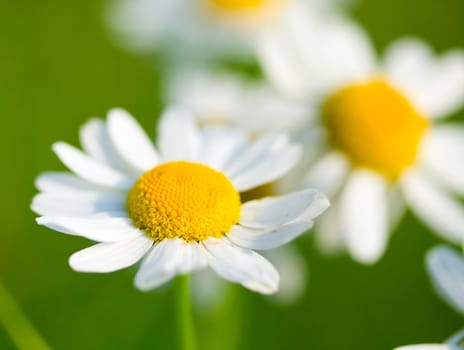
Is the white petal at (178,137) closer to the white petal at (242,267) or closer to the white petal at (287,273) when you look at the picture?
the white petal at (242,267)

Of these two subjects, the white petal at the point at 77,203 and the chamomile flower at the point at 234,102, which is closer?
the white petal at the point at 77,203

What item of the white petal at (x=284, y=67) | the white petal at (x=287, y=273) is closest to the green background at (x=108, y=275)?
the white petal at (x=287, y=273)

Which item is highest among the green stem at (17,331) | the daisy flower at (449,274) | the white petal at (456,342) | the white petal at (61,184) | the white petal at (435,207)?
the white petal at (61,184)

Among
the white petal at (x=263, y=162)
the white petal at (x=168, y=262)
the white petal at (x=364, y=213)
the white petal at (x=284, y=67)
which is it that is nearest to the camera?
the white petal at (x=168, y=262)

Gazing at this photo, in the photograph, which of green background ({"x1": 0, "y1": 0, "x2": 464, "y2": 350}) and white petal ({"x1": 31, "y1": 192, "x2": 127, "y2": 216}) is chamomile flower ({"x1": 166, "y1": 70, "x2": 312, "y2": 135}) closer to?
Result: green background ({"x1": 0, "y1": 0, "x2": 464, "y2": 350})

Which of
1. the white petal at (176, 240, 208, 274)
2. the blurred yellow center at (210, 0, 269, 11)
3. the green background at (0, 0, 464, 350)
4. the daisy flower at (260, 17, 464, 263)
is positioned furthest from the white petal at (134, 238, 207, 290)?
the blurred yellow center at (210, 0, 269, 11)

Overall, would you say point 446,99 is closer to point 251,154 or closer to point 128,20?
point 251,154
